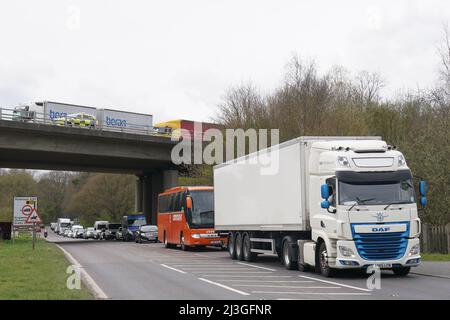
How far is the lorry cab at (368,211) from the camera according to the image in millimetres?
15773

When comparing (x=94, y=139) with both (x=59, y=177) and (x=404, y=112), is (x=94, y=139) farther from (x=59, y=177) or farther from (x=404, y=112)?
(x=59, y=177)

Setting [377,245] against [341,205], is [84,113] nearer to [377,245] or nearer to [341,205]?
[341,205]

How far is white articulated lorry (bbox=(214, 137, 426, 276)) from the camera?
51.8 feet

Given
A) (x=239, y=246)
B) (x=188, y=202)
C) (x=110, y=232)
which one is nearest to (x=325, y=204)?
(x=239, y=246)

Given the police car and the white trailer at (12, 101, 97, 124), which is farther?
the white trailer at (12, 101, 97, 124)

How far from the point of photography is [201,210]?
31.7 meters

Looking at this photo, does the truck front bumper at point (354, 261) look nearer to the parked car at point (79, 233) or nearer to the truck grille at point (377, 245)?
the truck grille at point (377, 245)

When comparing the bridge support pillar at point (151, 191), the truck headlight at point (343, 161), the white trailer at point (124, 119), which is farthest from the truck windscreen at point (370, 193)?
the bridge support pillar at point (151, 191)

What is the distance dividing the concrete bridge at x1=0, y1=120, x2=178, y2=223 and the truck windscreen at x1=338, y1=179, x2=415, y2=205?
30.4 meters

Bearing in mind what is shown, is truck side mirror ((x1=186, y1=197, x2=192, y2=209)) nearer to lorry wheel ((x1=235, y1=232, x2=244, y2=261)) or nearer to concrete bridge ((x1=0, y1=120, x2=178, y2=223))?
lorry wheel ((x1=235, y1=232, x2=244, y2=261))

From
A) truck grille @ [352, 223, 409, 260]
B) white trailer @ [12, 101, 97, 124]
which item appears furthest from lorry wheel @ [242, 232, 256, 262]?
white trailer @ [12, 101, 97, 124]

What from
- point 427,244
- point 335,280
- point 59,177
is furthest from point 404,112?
point 59,177
